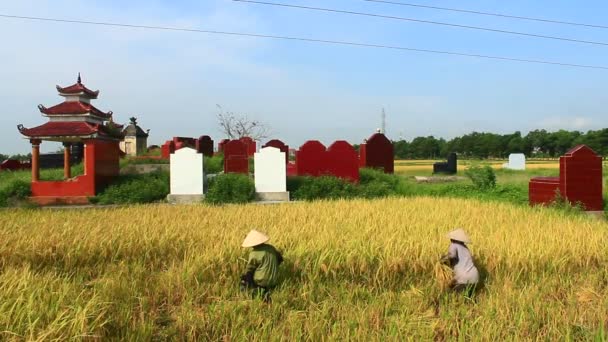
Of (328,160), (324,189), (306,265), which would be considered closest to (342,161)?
(328,160)

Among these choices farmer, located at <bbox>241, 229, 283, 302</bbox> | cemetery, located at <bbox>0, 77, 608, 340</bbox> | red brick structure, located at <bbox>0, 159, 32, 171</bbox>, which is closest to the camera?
cemetery, located at <bbox>0, 77, 608, 340</bbox>

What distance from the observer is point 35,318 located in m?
3.31

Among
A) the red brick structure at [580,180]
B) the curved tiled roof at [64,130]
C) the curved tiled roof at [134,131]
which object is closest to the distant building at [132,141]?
Answer: the curved tiled roof at [134,131]

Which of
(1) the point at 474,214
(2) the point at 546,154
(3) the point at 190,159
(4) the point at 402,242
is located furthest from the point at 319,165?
(2) the point at 546,154

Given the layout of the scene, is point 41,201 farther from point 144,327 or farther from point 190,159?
point 144,327

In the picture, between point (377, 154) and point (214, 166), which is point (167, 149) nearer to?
point (214, 166)

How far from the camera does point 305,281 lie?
4.96 meters

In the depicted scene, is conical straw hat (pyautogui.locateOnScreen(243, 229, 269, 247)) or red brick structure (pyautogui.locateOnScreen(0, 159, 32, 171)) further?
red brick structure (pyautogui.locateOnScreen(0, 159, 32, 171))

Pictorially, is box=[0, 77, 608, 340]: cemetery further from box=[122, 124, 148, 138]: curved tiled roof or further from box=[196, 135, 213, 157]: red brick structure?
box=[122, 124, 148, 138]: curved tiled roof

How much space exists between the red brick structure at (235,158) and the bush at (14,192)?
5.84 meters

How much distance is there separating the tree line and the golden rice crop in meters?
74.9

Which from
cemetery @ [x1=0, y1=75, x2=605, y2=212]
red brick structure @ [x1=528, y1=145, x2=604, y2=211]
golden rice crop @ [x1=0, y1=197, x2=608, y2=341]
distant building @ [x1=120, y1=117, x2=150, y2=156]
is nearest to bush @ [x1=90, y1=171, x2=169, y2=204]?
cemetery @ [x1=0, y1=75, x2=605, y2=212]

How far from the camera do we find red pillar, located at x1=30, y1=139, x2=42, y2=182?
50.1 ft

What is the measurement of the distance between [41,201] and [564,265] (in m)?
13.5
